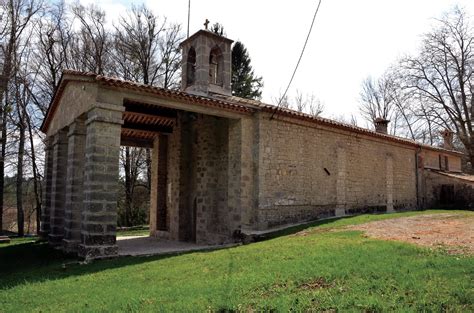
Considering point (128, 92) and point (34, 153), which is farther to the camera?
point (34, 153)

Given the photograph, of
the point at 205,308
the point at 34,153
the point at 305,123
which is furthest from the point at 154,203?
the point at 205,308

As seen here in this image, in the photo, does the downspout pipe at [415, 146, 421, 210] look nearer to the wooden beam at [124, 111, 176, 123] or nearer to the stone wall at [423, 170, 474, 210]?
the stone wall at [423, 170, 474, 210]

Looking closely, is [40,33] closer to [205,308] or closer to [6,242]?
[6,242]

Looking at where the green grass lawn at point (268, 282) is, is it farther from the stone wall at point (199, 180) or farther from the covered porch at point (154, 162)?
the stone wall at point (199, 180)

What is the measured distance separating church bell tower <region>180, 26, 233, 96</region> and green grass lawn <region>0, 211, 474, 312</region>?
23.7ft

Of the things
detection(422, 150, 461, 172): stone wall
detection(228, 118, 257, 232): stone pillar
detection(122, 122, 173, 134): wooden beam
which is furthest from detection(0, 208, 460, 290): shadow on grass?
detection(422, 150, 461, 172): stone wall

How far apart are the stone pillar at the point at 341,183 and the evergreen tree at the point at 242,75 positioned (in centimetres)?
1445

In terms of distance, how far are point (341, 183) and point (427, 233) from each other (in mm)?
6003

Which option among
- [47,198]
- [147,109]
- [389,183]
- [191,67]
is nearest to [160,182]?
[147,109]

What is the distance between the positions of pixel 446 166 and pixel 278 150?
15574 millimetres

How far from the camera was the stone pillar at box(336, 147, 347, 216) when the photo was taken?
14.9 m

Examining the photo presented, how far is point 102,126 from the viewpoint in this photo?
31.5 feet

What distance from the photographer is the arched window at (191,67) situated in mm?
14913

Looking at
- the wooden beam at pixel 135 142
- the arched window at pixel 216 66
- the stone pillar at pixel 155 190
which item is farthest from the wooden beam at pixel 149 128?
the arched window at pixel 216 66
